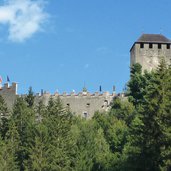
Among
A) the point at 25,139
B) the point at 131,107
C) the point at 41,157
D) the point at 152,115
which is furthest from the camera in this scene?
the point at 131,107

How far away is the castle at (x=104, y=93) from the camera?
3423 inches

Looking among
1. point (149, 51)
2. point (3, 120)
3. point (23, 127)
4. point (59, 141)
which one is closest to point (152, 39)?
point (149, 51)

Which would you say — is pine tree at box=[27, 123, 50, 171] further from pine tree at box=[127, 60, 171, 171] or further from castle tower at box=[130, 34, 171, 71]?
castle tower at box=[130, 34, 171, 71]

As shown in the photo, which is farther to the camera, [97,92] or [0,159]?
[97,92]

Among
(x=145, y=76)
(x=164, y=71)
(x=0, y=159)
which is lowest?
(x=0, y=159)

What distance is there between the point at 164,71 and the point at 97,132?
2376 cm

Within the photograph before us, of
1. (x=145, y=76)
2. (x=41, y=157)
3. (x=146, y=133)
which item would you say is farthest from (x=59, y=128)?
(x=145, y=76)

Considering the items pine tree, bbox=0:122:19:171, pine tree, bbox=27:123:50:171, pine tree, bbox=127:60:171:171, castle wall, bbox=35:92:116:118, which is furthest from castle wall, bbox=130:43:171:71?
pine tree, bbox=127:60:171:171

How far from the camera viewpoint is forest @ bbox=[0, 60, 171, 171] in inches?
1742

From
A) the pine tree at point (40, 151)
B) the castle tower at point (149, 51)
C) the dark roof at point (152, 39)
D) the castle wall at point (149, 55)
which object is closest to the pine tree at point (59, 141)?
the pine tree at point (40, 151)

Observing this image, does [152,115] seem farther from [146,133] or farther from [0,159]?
[0,159]

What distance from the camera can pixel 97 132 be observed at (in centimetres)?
6881

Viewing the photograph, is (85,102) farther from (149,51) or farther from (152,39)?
(152,39)

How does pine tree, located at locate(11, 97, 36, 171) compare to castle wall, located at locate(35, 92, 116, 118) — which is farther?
castle wall, located at locate(35, 92, 116, 118)
